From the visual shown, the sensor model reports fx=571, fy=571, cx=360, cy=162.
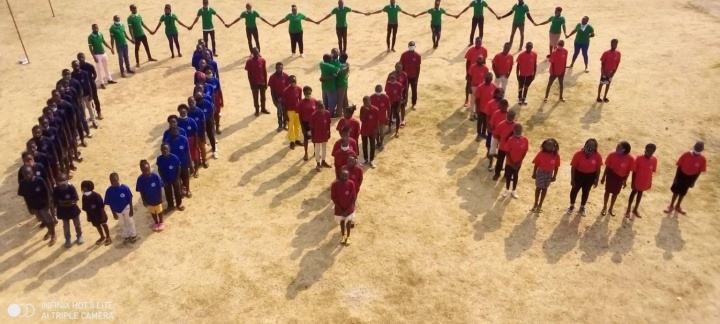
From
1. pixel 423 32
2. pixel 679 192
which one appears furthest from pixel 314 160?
pixel 423 32

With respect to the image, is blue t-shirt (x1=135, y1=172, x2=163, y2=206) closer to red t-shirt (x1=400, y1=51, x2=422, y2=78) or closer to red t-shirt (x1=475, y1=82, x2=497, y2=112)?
red t-shirt (x1=400, y1=51, x2=422, y2=78)

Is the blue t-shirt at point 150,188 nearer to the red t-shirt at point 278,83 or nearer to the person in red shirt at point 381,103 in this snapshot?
the red t-shirt at point 278,83

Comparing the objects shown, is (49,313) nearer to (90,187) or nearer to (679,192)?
(90,187)

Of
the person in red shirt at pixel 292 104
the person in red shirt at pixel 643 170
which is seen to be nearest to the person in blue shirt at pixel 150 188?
the person in red shirt at pixel 292 104

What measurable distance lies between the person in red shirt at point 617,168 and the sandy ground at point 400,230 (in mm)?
787

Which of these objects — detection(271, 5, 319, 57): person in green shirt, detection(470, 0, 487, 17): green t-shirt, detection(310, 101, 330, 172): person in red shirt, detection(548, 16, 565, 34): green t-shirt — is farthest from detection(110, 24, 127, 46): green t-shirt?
detection(548, 16, 565, 34): green t-shirt

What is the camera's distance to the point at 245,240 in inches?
482

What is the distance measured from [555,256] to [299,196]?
593 cm

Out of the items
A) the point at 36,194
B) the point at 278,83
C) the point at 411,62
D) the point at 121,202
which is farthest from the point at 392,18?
the point at 36,194

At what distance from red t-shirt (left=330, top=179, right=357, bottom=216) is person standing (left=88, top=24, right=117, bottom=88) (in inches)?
452

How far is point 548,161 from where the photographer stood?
12250 millimetres

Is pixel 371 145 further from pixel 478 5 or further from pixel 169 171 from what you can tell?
pixel 478 5

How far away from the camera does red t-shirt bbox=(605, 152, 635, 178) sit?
39.7 ft

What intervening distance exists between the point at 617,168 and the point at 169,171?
9.68 m
